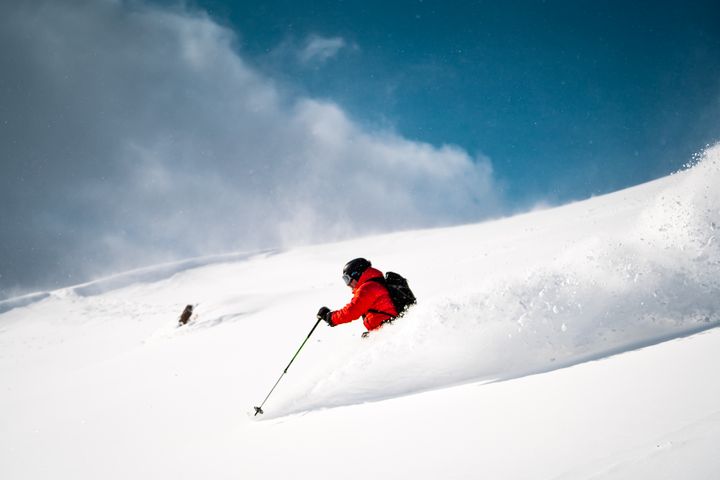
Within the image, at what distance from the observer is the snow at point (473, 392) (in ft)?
7.21

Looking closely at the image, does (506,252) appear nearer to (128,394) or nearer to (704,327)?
(704,327)

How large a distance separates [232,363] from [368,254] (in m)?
22.6

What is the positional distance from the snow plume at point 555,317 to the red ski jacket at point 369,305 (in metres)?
0.32

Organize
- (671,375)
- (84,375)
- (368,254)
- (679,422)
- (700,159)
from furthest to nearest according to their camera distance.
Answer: (368,254) → (84,375) → (700,159) → (671,375) → (679,422)

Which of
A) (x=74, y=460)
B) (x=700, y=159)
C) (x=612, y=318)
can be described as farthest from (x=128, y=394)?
(x=700, y=159)

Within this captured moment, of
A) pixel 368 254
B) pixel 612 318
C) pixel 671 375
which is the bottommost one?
pixel 671 375

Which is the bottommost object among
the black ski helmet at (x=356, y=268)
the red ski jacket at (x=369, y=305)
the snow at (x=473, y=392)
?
the snow at (x=473, y=392)

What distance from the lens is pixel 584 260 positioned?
532 cm

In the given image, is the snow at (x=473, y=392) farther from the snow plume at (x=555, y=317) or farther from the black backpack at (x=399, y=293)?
the black backpack at (x=399, y=293)

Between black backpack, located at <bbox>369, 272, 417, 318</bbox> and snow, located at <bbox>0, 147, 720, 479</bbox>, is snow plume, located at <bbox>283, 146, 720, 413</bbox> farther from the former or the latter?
black backpack, located at <bbox>369, 272, 417, 318</bbox>

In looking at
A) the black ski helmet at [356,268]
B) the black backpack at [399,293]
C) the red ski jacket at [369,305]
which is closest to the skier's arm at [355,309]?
the red ski jacket at [369,305]

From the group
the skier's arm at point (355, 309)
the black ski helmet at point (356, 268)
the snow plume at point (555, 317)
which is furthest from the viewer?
the black ski helmet at point (356, 268)

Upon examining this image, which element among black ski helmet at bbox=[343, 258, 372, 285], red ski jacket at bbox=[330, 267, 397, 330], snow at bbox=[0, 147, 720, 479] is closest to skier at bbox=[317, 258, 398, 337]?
red ski jacket at bbox=[330, 267, 397, 330]

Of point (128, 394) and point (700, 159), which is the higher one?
point (128, 394)
